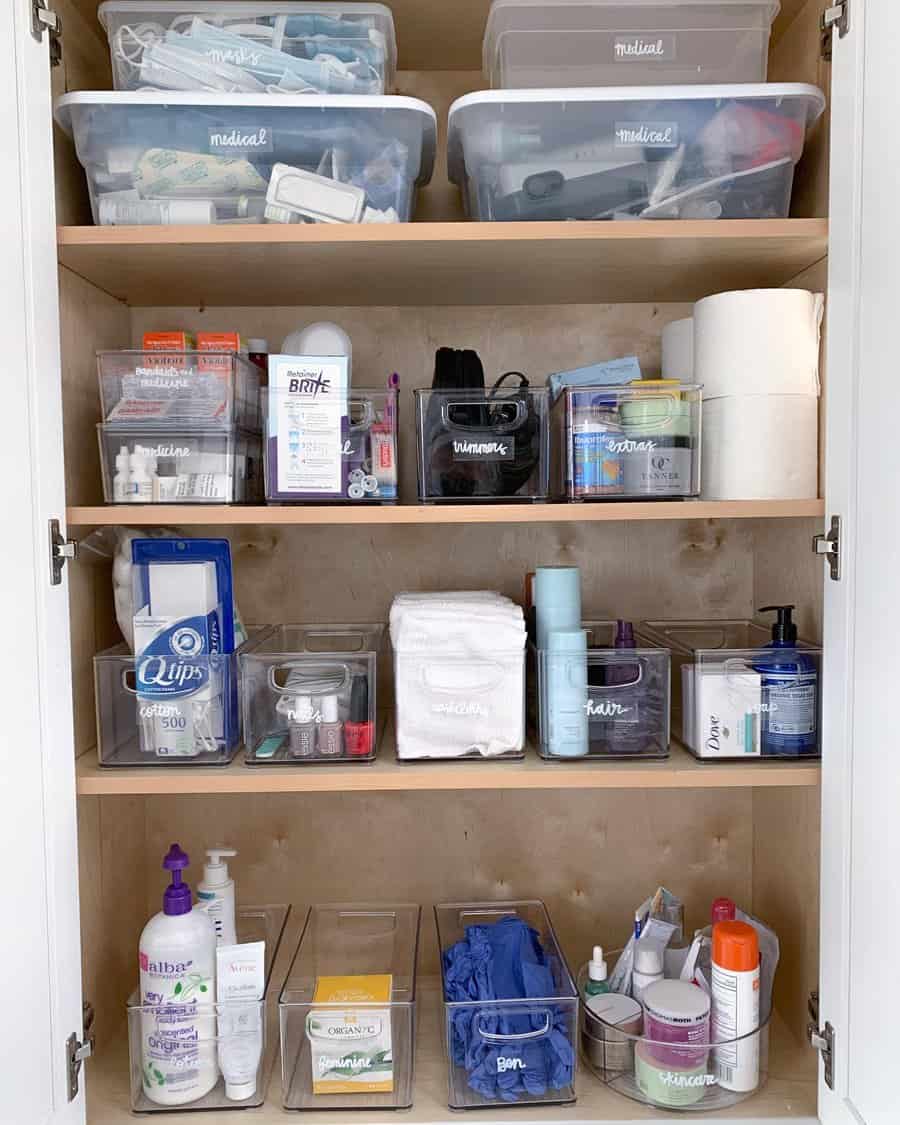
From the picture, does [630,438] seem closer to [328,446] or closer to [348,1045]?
[328,446]

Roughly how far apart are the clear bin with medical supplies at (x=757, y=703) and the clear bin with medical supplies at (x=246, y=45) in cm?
81

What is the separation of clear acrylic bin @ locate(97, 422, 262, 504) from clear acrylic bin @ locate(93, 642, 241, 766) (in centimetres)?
20

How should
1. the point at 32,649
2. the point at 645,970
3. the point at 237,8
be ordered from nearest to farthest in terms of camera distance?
the point at 32,649 < the point at 237,8 < the point at 645,970

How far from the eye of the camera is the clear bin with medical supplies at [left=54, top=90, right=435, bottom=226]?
111 cm

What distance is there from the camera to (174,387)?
1160mm

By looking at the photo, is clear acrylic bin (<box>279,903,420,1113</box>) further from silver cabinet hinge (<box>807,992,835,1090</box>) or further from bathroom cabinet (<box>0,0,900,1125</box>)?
silver cabinet hinge (<box>807,992,835,1090</box>)

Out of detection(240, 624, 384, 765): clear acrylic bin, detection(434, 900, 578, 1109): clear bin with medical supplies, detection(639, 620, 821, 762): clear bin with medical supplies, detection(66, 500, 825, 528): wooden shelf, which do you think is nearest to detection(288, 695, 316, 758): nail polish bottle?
detection(240, 624, 384, 765): clear acrylic bin

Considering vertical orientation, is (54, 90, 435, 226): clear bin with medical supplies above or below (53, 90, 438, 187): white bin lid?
below

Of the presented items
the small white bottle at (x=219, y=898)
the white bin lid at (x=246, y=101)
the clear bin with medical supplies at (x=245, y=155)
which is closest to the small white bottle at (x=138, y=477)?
the clear bin with medical supplies at (x=245, y=155)

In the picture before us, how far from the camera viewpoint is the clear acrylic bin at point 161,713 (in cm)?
118

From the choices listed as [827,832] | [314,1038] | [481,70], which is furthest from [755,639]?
[481,70]

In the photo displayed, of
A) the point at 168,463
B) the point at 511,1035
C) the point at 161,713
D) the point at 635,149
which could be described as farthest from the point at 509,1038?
the point at 635,149

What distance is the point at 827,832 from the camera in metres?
1.13

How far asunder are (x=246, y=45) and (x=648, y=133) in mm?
474
